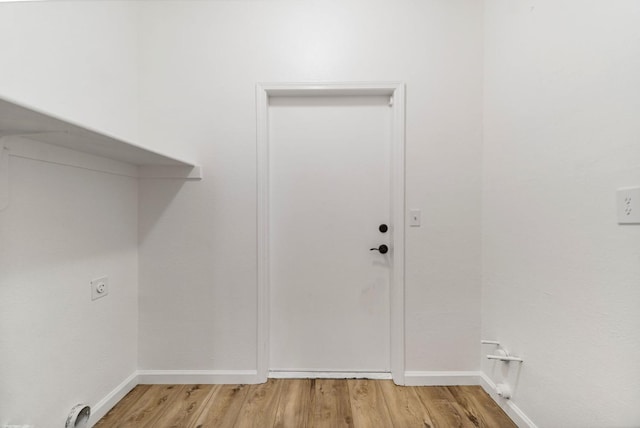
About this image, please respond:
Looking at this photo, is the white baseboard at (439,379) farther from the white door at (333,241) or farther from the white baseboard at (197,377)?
the white baseboard at (197,377)

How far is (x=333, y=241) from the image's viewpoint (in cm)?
197

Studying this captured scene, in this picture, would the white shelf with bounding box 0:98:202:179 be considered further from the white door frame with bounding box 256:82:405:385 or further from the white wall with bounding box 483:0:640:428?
the white wall with bounding box 483:0:640:428

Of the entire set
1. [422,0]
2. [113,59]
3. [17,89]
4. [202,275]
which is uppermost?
[422,0]

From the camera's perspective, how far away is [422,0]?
6.12ft

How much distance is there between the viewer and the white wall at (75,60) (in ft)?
3.84

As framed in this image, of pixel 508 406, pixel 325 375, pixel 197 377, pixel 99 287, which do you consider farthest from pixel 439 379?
pixel 99 287

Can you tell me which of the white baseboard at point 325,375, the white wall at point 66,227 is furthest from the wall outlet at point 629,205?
the white wall at point 66,227

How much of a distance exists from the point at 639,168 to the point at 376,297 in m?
1.38

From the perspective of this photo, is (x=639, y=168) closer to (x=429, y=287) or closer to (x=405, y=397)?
(x=429, y=287)

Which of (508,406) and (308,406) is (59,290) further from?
(508,406)

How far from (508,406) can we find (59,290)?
2274mm

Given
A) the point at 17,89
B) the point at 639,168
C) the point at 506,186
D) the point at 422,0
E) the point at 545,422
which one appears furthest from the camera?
the point at 422,0

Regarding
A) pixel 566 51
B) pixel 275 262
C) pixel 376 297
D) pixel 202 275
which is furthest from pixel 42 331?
pixel 566 51

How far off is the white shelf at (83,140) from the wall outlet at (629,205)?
1804 mm
